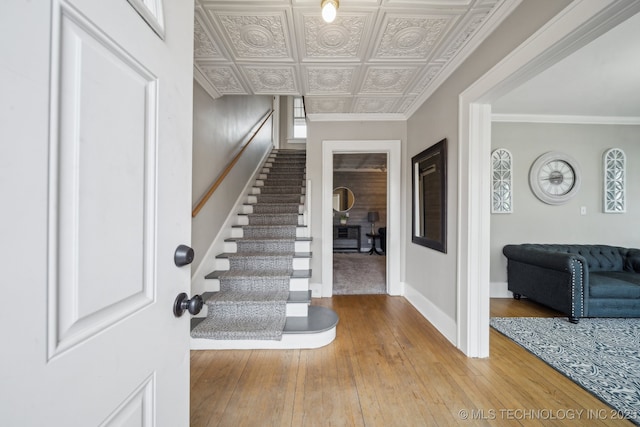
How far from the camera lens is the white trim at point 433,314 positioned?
2260 millimetres

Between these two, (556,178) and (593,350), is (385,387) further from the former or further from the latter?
(556,178)

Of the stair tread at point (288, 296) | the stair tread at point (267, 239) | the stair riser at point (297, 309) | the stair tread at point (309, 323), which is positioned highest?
the stair tread at point (267, 239)

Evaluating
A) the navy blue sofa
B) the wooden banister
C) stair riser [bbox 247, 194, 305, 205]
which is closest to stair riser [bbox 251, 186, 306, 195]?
stair riser [bbox 247, 194, 305, 205]

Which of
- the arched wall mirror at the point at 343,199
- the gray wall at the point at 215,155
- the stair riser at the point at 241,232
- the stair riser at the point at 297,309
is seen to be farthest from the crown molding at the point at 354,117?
the arched wall mirror at the point at 343,199

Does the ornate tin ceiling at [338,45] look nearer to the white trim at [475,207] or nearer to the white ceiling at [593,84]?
the white trim at [475,207]

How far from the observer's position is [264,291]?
2506 mm

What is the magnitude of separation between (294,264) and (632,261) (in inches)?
161

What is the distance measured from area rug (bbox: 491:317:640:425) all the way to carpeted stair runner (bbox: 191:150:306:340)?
2.14m

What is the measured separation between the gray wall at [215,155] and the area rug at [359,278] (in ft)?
6.22

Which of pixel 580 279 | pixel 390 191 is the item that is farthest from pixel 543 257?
pixel 390 191

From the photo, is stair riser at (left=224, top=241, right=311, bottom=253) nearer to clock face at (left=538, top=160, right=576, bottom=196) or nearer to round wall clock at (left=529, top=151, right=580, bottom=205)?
round wall clock at (left=529, top=151, right=580, bottom=205)

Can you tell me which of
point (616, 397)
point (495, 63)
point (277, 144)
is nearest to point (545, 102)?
point (495, 63)

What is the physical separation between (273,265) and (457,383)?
1863 mm

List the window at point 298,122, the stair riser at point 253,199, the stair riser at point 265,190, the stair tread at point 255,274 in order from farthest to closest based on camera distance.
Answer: the window at point 298,122 < the stair riser at point 265,190 < the stair riser at point 253,199 < the stair tread at point 255,274
